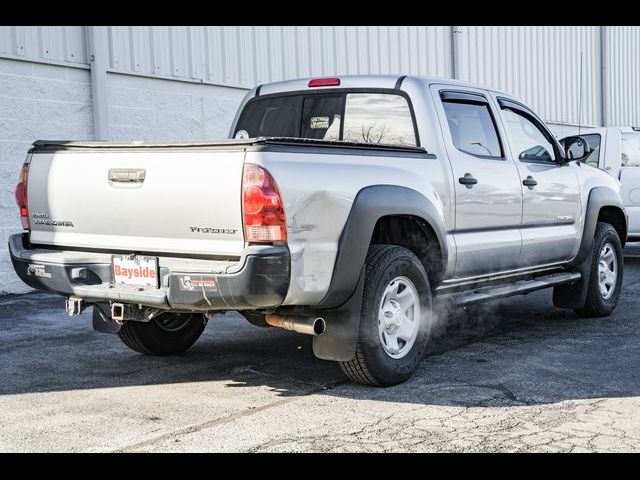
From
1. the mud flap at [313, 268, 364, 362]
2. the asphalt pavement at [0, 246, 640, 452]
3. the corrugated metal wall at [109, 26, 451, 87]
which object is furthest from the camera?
the corrugated metal wall at [109, 26, 451, 87]

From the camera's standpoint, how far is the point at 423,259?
5.92 meters

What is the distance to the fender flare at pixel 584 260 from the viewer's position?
7.55 meters

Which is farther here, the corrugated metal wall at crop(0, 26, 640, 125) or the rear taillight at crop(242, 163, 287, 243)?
the corrugated metal wall at crop(0, 26, 640, 125)

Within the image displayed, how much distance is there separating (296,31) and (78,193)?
836 cm

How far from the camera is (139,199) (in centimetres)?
491

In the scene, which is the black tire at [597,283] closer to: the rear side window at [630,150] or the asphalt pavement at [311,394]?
the asphalt pavement at [311,394]

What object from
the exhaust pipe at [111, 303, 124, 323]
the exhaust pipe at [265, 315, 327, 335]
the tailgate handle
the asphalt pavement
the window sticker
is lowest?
the asphalt pavement

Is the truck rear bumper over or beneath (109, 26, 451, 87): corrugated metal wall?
beneath

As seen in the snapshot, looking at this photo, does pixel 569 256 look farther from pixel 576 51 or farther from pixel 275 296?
pixel 576 51

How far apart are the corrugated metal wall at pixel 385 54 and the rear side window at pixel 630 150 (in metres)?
1.04

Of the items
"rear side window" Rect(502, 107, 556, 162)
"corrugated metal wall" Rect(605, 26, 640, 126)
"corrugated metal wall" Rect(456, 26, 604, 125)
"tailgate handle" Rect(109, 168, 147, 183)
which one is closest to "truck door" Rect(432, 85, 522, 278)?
"rear side window" Rect(502, 107, 556, 162)

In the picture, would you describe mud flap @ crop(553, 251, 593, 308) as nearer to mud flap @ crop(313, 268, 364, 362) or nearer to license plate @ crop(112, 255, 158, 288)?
mud flap @ crop(313, 268, 364, 362)

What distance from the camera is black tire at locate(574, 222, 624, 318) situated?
7.68 m

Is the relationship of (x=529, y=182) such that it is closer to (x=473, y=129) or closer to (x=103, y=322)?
(x=473, y=129)
